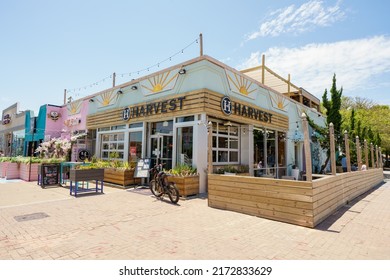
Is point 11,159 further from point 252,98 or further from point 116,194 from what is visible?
point 252,98

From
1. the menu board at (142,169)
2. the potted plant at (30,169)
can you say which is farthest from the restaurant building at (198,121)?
the potted plant at (30,169)

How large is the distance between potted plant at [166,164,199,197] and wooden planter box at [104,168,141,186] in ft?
8.31

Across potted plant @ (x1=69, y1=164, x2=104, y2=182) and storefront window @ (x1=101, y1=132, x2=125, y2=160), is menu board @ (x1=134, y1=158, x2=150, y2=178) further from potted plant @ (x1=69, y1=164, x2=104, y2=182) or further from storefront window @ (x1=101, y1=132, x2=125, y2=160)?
storefront window @ (x1=101, y1=132, x2=125, y2=160)

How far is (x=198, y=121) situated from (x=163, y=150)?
2649mm

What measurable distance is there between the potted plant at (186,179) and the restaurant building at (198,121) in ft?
1.29

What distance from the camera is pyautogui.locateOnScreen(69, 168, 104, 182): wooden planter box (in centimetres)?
791

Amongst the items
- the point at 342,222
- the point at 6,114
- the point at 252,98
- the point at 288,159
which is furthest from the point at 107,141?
the point at 6,114

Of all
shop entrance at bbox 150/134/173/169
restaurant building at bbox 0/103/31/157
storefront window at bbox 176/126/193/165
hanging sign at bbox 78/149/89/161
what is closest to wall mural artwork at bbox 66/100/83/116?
hanging sign at bbox 78/149/89/161

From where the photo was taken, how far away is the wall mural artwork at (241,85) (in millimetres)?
10134

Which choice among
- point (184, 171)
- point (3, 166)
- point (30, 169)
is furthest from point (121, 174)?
point (3, 166)

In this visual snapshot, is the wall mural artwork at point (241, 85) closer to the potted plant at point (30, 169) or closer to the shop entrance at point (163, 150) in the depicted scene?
the shop entrance at point (163, 150)
